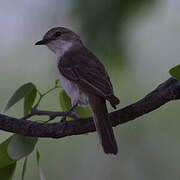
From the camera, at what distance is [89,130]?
4.51 ft

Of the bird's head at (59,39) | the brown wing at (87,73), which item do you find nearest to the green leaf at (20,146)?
the brown wing at (87,73)

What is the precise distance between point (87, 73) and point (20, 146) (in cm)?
78

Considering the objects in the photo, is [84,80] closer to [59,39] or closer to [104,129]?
[104,129]

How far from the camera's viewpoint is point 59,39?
2.33 metres

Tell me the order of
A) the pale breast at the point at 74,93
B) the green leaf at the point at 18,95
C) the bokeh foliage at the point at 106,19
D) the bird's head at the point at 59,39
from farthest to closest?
1. the bird's head at the point at 59,39
2. the pale breast at the point at 74,93
3. the green leaf at the point at 18,95
4. the bokeh foliage at the point at 106,19

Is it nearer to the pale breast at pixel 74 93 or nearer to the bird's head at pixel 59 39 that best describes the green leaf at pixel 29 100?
the pale breast at pixel 74 93

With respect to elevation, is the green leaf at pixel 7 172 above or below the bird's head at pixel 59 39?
below

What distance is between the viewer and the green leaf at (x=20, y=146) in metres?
1.19

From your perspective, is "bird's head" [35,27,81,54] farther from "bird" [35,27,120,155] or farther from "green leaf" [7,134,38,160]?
"green leaf" [7,134,38,160]

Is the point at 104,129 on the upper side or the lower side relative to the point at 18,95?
lower

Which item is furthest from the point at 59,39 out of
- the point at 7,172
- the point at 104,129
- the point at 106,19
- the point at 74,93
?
the point at 106,19

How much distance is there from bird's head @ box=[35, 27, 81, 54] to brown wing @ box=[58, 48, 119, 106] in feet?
0.23

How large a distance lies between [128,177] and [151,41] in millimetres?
813

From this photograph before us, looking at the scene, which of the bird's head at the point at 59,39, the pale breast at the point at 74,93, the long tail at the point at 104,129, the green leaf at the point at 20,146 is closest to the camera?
the green leaf at the point at 20,146
